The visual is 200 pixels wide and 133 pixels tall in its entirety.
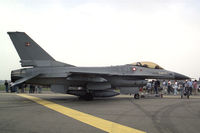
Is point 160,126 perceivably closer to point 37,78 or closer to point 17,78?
point 37,78

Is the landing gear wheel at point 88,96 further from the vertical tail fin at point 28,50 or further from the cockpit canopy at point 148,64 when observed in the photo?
the cockpit canopy at point 148,64

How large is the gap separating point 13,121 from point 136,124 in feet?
12.1

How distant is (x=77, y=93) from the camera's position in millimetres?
12438

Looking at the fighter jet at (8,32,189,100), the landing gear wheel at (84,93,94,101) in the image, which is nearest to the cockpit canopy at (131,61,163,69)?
the fighter jet at (8,32,189,100)

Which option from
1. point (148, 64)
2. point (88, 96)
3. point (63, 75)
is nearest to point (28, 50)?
point (63, 75)

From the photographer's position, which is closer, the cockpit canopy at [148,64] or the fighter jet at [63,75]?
the fighter jet at [63,75]

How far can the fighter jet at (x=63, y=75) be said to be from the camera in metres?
11.6

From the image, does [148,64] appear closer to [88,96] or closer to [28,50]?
[88,96]

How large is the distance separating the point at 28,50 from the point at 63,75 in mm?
2778

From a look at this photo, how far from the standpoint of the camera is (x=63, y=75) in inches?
455

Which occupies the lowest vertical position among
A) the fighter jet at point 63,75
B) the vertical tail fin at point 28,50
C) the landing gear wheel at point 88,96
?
the landing gear wheel at point 88,96

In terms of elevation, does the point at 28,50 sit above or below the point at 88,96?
above

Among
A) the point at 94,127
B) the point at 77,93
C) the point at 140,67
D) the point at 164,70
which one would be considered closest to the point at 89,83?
the point at 77,93

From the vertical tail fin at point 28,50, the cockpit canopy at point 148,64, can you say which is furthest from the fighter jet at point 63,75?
the cockpit canopy at point 148,64
